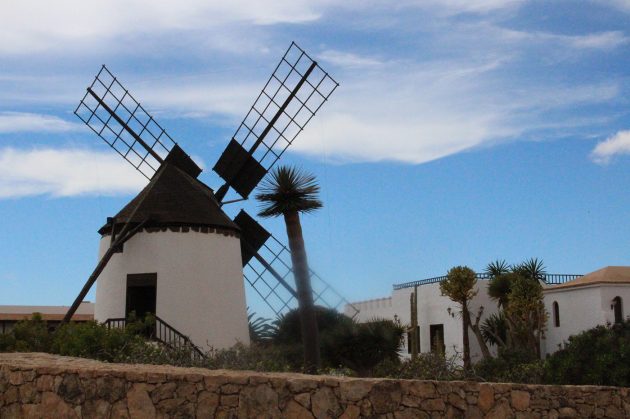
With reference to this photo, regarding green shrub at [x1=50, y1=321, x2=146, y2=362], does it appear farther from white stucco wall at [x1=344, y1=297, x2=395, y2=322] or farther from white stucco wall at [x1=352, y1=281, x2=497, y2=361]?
white stucco wall at [x1=344, y1=297, x2=395, y2=322]

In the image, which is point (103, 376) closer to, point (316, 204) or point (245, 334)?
point (316, 204)

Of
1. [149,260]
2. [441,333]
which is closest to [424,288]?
[441,333]

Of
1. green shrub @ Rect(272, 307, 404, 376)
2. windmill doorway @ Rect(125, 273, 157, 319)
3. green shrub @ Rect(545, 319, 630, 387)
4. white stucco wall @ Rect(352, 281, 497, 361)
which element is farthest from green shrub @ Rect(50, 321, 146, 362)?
white stucco wall @ Rect(352, 281, 497, 361)

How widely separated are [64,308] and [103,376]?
111ft

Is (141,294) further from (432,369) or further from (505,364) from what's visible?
(432,369)

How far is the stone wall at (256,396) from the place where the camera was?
9.45 metres

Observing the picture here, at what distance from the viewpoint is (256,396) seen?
9461mm

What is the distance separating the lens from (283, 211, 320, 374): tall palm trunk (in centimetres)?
2067

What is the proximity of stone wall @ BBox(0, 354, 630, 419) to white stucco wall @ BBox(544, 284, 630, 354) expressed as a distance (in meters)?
23.4

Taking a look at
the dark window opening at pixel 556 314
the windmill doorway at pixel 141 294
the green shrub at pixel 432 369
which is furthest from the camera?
the dark window opening at pixel 556 314

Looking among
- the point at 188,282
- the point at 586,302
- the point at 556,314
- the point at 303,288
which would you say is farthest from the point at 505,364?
the point at 556,314

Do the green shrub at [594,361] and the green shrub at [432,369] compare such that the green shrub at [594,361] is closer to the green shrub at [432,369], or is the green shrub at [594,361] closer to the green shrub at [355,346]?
the green shrub at [432,369]

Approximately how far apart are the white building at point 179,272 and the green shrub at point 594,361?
897 centimetres

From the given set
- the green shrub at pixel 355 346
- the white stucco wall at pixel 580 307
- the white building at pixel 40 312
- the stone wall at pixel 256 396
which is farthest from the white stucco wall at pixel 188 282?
the white stucco wall at pixel 580 307
